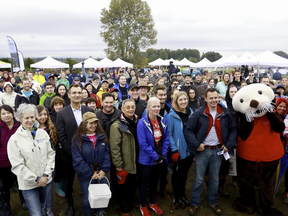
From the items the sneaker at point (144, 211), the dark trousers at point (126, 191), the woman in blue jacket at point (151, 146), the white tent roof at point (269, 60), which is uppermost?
the white tent roof at point (269, 60)

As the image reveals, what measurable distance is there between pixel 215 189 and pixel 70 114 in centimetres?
252

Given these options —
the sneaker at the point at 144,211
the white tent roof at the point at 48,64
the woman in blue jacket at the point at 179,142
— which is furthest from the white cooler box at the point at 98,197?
the white tent roof at the point at 48,64

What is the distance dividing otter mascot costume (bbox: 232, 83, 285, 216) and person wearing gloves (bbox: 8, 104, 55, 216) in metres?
2.79

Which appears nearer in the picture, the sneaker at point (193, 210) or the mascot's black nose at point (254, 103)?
the mascot's black nose at point (254, 103)

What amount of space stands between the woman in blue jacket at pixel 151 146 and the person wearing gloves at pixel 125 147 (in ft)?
0.45

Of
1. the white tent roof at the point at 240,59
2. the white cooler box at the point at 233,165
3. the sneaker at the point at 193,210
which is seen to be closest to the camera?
the sneaker at the point at 193,210

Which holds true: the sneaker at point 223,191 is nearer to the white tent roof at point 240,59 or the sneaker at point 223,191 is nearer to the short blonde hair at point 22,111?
the short blonde hair at point 22,111

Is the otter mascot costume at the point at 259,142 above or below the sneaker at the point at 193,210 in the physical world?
above

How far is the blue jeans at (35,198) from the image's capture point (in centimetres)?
267

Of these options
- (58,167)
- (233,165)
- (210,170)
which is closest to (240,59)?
(233,165)

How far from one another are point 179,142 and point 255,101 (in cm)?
122

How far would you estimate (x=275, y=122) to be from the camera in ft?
9.70

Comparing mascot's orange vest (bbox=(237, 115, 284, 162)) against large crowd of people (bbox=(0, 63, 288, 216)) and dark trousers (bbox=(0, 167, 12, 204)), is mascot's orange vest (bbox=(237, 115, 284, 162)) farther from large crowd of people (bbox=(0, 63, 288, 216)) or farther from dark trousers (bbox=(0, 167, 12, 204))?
dark trousers (bbox=(0, 167, 12, 204))

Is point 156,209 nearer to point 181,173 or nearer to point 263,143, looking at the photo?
point 181,173
